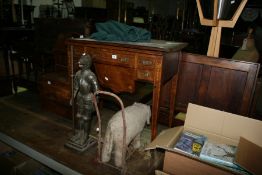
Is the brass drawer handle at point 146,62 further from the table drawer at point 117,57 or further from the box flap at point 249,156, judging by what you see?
the box flap at point 249,156

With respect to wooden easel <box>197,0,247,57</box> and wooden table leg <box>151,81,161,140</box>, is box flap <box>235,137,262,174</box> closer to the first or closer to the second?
wooden table leg <box>151,81,161,140</box>

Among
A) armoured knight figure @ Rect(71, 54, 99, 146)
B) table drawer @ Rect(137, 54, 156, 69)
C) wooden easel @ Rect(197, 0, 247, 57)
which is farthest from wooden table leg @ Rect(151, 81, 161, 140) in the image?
wooden easel @ Rect(197, 0, 247, 57)

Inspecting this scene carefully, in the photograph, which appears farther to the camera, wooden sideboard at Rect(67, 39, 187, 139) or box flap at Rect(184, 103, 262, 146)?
wooden sideboard at Rect(67, 39, 187, 139)

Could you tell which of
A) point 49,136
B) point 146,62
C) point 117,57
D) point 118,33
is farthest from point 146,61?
point 49,136

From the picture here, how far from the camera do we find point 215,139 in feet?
5.87

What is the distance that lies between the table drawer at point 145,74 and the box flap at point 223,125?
392mm

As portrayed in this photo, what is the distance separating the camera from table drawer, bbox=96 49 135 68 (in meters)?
1.93

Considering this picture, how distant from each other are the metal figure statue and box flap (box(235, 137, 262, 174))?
3.82 feet

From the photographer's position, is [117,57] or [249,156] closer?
[249,156]

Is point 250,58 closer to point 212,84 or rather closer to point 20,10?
point 212,84

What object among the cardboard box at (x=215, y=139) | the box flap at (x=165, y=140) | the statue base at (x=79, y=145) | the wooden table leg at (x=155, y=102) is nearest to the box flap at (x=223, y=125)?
the cardboard box at (x=215, y=139)

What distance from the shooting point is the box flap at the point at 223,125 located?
1.62 meters

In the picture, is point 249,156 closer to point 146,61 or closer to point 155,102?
point 155,102

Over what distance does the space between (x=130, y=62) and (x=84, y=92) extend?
470mm
